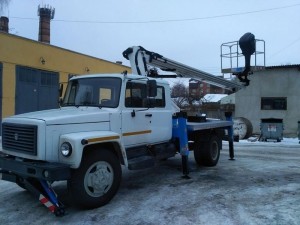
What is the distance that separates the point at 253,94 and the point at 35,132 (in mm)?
22087

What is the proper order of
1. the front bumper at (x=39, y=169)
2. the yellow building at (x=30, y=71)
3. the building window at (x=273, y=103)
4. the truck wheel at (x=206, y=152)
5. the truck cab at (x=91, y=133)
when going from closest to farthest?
the front bumper at (x=39, y=169) → the truck cab at (x=91, y=133) → the truck wheel at (x=206, y=152) → the yellow building at (x=30, y=71) → the building window at (x=273, y=103)

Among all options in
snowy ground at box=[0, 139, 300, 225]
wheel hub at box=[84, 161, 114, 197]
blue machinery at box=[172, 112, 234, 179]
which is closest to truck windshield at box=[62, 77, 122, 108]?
wheel hub at box=[84, 161, 114, 197]

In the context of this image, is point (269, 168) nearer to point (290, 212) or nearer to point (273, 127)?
point (290, 212)

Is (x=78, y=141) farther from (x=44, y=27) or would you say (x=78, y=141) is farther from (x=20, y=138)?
(x=44, y=27)

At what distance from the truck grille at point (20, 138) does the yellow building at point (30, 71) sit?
1261cm

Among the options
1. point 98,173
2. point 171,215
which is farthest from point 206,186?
point 98,173

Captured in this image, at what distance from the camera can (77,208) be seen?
631cm

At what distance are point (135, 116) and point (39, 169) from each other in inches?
95.9

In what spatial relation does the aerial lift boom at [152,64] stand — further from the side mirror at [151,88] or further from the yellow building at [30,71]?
the yellow building at [30,71]

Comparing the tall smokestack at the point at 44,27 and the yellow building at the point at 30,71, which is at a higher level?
the tall smokestack at the point at 44,27

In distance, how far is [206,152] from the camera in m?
10.3

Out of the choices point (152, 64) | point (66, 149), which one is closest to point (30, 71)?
point (152, 64)

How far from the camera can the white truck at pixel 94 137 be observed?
5938 millimetres

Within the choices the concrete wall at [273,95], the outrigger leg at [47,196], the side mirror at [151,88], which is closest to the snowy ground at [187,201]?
the outrigger leg at [47,196]
